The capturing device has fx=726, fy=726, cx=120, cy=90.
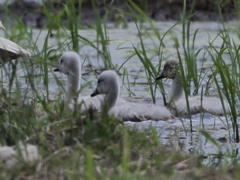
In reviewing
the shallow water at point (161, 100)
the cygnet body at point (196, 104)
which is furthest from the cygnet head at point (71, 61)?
the cygnet body at point (196, 104)

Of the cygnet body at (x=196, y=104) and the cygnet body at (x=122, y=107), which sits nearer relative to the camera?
the cygnet body at (x=122, y=107)

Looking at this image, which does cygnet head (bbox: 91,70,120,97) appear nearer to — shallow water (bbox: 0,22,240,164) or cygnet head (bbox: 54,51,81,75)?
shallow water (bbox: 0,22,240,164)

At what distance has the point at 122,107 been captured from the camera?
6.04 m

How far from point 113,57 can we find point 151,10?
A: 379cm

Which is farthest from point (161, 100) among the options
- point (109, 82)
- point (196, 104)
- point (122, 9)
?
point (122, 9)

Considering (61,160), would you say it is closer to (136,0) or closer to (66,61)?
(66,61)

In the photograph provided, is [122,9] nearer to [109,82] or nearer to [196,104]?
[196,104]

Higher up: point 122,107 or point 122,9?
point 122,9

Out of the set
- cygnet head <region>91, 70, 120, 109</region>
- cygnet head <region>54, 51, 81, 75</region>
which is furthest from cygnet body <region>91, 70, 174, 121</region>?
cygnet head <region>54, 51, 81, 75</region>

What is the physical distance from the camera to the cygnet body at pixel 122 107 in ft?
19.6

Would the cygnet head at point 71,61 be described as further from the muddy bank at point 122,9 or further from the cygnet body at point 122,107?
the muddy bank at point 122,9

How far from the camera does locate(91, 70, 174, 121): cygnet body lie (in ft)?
19.6

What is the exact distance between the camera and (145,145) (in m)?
4.00

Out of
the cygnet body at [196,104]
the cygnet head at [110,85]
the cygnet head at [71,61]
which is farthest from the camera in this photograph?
the cygnet head at [71,61]
